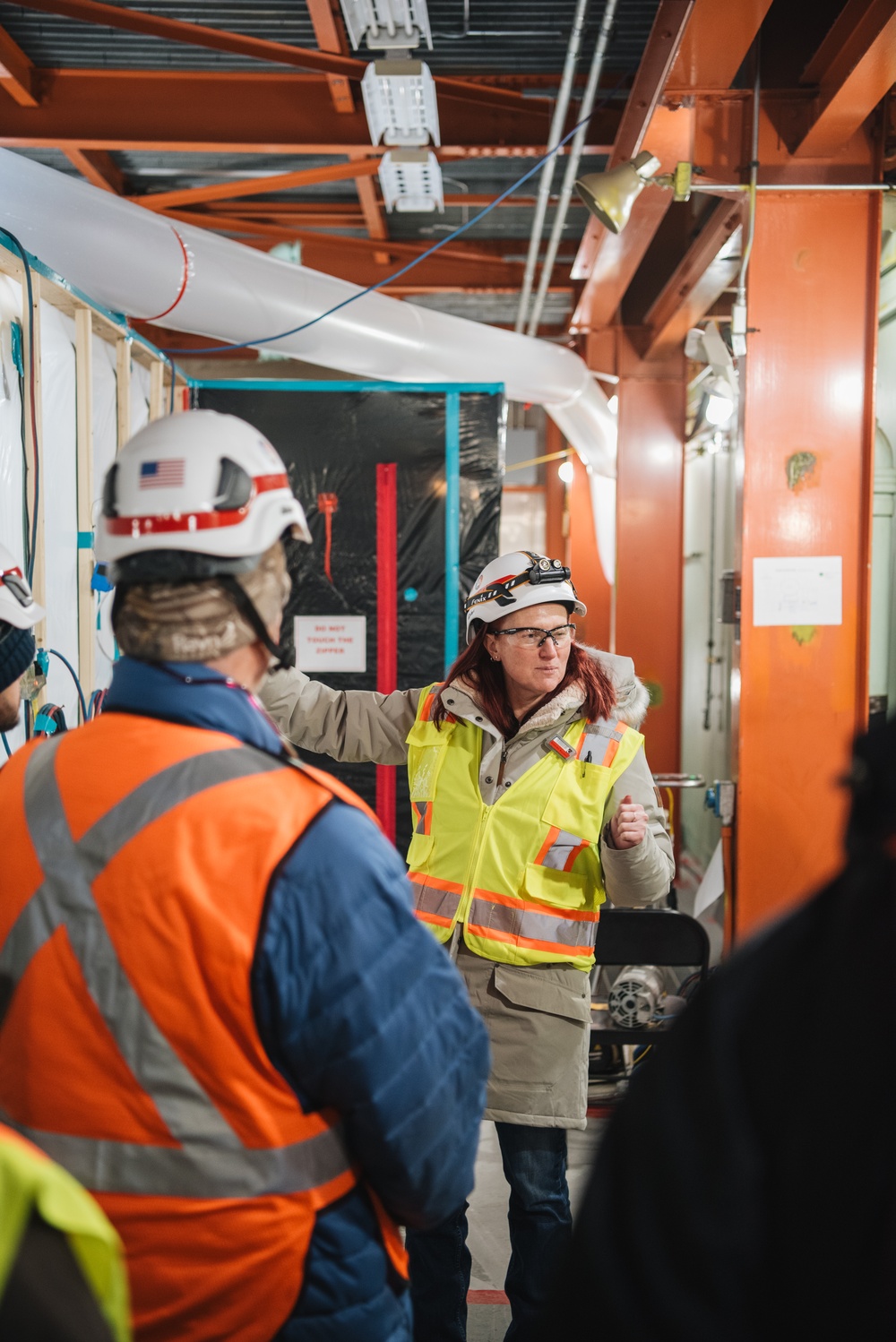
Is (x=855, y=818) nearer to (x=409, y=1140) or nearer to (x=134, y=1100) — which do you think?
(x=409, y=1140)

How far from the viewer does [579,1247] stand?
724mm

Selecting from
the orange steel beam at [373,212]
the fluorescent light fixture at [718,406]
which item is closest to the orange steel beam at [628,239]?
the fluorescent light fixture at [718,406]

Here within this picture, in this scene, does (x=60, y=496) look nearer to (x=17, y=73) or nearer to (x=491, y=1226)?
(x=17, y=73)

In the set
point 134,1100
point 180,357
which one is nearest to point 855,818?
point 134,1100

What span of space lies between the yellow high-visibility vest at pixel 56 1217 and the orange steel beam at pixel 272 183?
4.52 meters

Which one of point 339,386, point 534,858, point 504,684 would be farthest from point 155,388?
point 534,858

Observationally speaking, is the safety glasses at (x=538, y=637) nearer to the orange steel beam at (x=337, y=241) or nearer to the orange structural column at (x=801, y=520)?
the orange structural column at (x=801, y=520)

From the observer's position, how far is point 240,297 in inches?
152

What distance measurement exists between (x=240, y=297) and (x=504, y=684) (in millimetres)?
2170

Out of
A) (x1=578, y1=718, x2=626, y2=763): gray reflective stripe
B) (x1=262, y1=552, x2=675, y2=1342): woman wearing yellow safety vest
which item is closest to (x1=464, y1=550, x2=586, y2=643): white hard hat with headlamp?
(x1=262, y1=552, x2=675, y2=1342): woman wearing yellow safety vest

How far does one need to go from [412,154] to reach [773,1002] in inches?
170

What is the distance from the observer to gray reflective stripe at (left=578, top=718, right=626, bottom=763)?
225 centimetres

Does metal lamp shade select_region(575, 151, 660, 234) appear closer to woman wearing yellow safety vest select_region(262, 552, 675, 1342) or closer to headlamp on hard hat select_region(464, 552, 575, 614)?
headlamp on hard hat select_region(464, 552, 575, 614)

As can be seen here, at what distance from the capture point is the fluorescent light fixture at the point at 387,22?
131 inches
